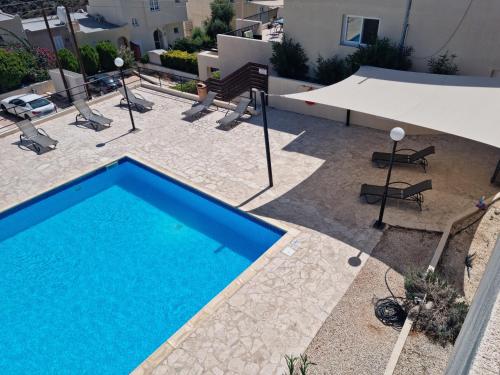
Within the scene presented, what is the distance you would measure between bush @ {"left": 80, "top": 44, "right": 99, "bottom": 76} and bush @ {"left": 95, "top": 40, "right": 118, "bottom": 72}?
0.68 meters

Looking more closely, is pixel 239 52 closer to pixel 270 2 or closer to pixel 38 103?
pixel 38 103

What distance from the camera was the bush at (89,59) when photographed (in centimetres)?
3089

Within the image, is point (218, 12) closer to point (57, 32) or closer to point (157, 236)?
point (57, 32)

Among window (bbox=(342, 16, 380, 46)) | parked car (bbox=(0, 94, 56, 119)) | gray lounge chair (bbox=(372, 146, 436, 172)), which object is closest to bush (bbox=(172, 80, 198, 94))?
parked car (bbox=(0, 94, 56, 119))

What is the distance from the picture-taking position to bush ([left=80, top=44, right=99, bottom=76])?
30.9 metres

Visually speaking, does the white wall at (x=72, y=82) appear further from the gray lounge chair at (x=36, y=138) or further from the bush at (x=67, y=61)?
the gray lounge chair at (x=36, y=138)

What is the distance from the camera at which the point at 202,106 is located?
66.8 feet

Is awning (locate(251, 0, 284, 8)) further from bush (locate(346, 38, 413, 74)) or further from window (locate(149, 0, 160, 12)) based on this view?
bush (locate(346, 38, 413, 74))

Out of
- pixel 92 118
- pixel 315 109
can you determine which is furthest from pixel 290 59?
pixel 92 118

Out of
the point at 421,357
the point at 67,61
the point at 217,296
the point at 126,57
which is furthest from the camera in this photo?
the point at 126,57

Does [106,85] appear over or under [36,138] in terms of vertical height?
under

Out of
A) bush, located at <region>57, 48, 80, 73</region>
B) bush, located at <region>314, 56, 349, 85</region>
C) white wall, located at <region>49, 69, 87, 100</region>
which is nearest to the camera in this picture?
bush, located at <region>314, 56, 349, 85</region>

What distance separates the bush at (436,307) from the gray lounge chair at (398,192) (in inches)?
137

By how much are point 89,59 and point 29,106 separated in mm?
10246
